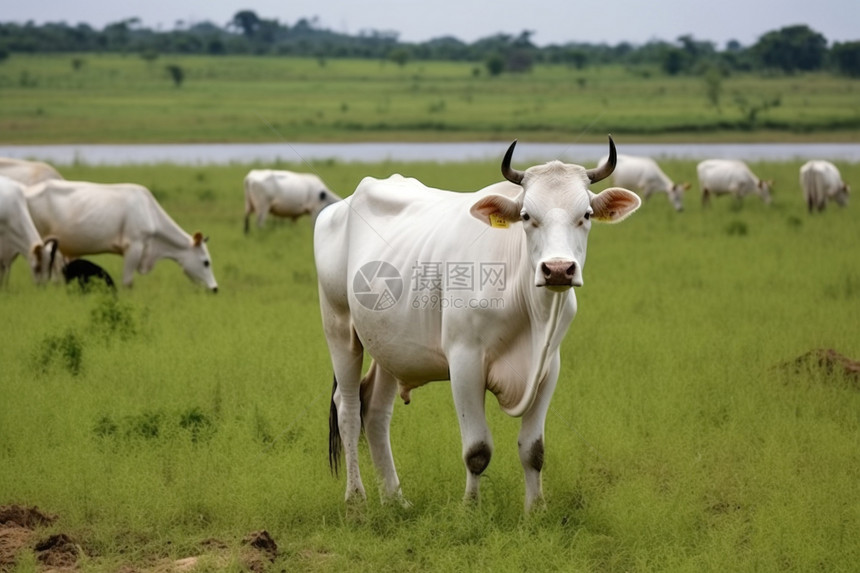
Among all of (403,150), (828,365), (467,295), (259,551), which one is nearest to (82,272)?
(828,365)

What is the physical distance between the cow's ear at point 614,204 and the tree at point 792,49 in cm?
6102

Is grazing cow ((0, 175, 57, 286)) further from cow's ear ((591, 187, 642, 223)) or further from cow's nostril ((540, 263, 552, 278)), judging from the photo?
cow's nostril ((540, 263, 552, 278))

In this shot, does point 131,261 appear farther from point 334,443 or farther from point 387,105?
point 387,105

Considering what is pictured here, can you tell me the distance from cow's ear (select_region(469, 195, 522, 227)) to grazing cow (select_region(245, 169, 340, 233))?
504 inches

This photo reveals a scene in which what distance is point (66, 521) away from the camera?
18.1ft

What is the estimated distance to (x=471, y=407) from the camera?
5.18m

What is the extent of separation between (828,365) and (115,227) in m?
7.75

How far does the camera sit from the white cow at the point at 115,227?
41.3 ft

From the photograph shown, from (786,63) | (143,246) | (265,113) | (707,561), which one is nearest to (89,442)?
(707,561)

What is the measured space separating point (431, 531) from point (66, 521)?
1729 mm

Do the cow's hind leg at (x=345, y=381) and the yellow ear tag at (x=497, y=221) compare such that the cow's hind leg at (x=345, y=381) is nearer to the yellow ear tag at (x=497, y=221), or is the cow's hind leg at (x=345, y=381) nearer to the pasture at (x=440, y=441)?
the pasture at (x=440, y=441)

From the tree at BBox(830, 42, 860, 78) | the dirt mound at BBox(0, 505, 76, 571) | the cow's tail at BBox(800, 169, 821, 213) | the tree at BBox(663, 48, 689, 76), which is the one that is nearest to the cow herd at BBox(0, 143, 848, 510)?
the dirt mound at BBox(0, 505, 76, 571)

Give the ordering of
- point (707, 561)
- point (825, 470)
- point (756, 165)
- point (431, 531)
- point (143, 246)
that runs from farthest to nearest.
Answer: point (756, 165), point (143, 246), point (825, 470), point (431, 531), point (707, 561)

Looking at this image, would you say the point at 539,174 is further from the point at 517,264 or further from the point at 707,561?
the point at 707,561
